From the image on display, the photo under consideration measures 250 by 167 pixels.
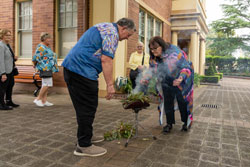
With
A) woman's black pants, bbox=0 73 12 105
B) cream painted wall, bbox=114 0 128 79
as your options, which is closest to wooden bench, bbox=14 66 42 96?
woman's black pants, bbox=0 73 12 105

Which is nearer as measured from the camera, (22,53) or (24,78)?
(24,78)

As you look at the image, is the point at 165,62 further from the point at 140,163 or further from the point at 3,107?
the point at 3,107

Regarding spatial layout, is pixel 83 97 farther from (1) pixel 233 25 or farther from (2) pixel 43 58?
(1) pixel 233 25

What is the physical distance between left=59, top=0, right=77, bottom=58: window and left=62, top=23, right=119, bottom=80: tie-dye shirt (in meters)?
5.91

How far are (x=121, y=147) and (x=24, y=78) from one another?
657 centimetres

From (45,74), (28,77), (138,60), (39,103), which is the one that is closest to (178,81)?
(138,60)

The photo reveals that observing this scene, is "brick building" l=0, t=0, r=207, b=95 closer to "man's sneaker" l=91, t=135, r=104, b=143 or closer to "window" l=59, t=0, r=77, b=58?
"window" l=59, t=0, r=77, b=58

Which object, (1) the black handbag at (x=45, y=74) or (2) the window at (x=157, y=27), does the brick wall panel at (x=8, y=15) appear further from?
(2) the window at (x=157, y=27)

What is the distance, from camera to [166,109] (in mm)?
4285

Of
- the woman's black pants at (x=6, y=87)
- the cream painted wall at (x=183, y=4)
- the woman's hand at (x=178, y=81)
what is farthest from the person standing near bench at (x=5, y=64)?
the cream painted wall at (x=183, y=4)

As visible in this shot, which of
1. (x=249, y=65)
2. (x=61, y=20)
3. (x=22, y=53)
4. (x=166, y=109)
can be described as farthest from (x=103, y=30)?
(x=249, y=65)

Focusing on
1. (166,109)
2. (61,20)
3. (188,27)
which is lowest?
(166,109)

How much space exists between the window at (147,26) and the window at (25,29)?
4806 mm

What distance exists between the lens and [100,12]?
766cm
